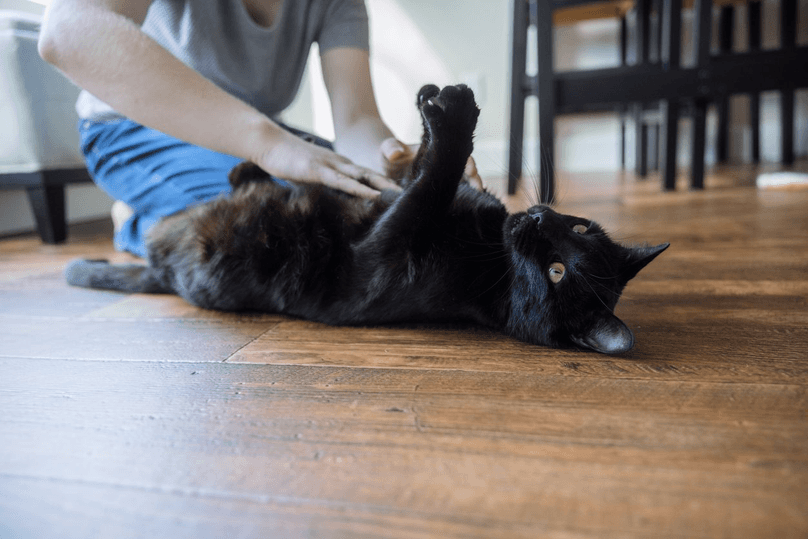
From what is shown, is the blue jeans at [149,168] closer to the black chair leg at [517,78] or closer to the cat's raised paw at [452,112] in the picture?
the cat's raised paw at [452,112]

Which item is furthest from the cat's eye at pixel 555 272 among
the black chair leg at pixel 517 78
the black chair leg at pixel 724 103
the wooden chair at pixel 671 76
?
the black chair leg at pixel 724 103

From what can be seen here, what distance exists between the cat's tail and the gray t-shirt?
0.46 meters

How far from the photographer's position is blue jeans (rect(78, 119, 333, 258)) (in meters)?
1.42

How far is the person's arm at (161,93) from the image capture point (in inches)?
38.8

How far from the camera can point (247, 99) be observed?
150 cm

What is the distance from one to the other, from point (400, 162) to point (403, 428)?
75 cm

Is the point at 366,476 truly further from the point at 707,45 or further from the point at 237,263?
the point at 707,45

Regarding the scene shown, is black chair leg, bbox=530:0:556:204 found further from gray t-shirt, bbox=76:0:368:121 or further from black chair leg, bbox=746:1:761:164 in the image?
black chair leg, bbox=746:1:761:164

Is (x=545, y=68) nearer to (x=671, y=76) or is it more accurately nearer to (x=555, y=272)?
(x=671, y=76)

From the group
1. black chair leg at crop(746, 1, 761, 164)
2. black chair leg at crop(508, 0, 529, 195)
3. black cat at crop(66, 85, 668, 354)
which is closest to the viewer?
black cat at crop(66, 85, 668, 354)

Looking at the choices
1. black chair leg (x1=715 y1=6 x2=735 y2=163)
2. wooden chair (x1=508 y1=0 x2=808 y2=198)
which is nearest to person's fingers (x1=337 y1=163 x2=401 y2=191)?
wooden chair (x1=508 y1=0 x2=808 y2=198)

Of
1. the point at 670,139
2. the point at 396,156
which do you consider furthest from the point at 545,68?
the point at 396,156

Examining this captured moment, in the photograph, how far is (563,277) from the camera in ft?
2.85

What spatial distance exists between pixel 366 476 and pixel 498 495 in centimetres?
12
